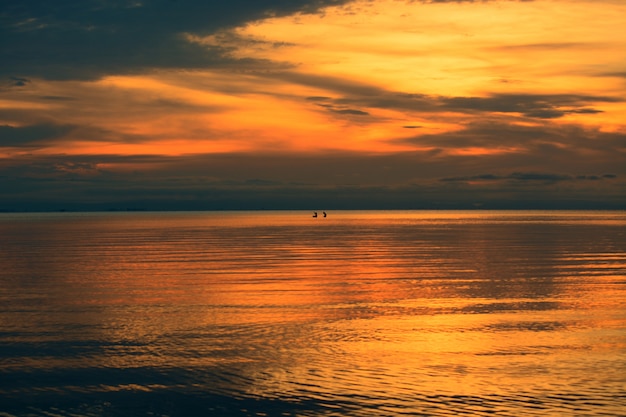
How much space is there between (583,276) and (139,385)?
36077 mm

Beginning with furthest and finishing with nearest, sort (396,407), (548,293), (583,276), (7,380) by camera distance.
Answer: (583,276)
(548,293)
(7,380)
(396,407)

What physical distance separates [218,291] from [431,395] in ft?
77.3

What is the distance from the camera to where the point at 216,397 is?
20.6m

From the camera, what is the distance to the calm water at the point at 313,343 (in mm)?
20016

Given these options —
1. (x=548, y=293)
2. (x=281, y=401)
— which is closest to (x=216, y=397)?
(x=281, y=401)

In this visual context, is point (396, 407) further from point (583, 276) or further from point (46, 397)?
point (583, 276)

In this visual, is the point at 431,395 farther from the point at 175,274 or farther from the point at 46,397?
the point at 175,274

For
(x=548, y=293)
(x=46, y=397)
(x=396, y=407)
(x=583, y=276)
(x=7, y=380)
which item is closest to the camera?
(x=396, y=407)

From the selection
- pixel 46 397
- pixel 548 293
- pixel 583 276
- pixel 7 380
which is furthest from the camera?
pixel 583 276

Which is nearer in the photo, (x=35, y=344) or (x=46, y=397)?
(x=46, y=397)

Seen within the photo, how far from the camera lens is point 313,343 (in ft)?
90.5

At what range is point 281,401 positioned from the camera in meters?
20.0

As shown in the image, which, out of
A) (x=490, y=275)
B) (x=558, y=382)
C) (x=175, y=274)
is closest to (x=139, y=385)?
(x=558, y=382)

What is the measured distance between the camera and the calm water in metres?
20.0
